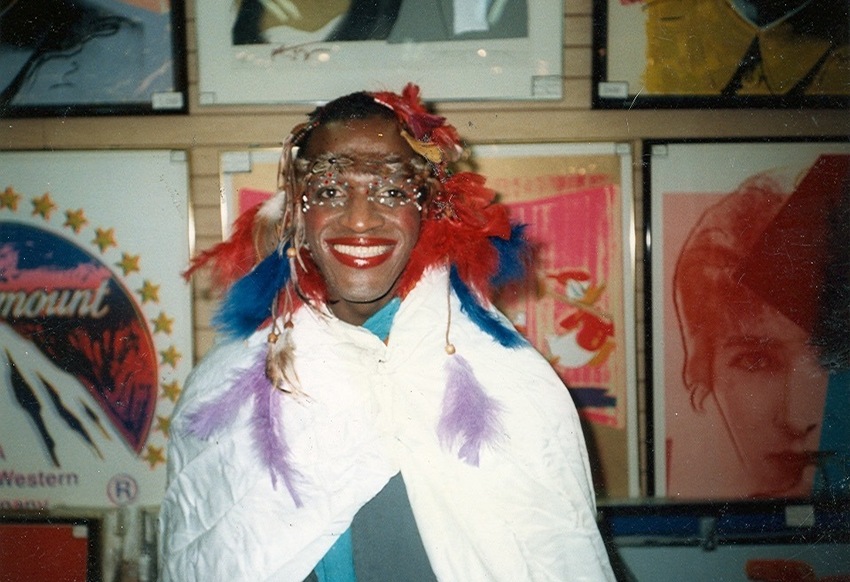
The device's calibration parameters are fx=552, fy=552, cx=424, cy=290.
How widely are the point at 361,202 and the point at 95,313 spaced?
4.81 ft

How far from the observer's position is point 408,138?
4.51ft

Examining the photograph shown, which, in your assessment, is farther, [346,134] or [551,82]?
[551,82]

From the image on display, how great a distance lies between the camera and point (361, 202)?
1.36 metres

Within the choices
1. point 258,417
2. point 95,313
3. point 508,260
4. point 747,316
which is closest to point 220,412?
point 258,417

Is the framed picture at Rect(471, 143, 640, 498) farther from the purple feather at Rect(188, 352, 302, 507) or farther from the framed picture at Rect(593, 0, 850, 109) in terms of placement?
the purple feather at Rect(188, 352, 302, 507)

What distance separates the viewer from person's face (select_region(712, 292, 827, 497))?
7.22 ft

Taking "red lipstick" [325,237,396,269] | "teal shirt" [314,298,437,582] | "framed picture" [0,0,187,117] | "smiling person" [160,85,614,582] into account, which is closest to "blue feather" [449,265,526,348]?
"smiling person" [160,85,614,582]

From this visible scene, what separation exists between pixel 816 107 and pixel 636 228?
838mm

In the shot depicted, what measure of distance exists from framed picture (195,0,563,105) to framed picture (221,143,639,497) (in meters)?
0.25

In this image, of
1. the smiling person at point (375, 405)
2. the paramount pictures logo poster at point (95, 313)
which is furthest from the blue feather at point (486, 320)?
the paramount pictures logo poster at point (95, 313)

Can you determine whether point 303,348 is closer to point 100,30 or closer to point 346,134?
point 346,134

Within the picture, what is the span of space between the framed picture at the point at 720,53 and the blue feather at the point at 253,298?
141cm

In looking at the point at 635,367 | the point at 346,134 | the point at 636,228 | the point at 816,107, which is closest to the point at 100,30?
the point at 346,134

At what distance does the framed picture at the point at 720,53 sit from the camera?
6.85 ft
